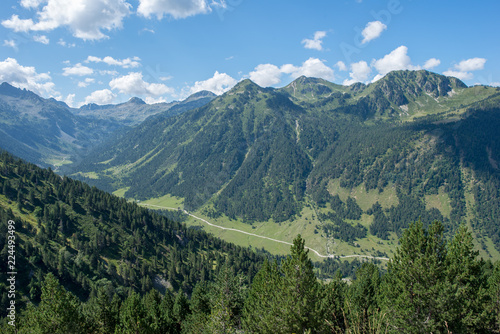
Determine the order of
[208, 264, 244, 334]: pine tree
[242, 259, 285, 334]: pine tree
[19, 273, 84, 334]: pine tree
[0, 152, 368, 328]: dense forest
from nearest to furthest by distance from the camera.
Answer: [242, 259, 285, 334]: pine tree < [19, 273, 84, 334]: pine tree < [208, 264, 244, 334]: pine tree < [0, 152, 368, 328]: dense forest

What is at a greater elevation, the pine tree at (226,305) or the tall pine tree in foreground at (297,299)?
the tall pine tree in foreground at (297,299)

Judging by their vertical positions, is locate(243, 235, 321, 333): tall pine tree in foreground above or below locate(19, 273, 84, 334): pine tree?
above

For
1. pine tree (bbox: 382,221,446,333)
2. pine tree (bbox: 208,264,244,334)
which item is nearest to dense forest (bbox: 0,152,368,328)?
pine tree (bbox: 208,264,244,334)

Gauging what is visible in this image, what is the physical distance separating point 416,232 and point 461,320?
10108mm

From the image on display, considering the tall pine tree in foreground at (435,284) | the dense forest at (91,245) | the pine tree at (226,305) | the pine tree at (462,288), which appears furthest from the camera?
the dense forest at (91,245)

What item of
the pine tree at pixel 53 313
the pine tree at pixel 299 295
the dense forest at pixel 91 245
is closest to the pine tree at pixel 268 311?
the pine tree at pixel 299 295

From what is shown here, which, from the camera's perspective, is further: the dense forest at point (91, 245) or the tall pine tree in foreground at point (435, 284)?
the dense forest at point (91, 245)

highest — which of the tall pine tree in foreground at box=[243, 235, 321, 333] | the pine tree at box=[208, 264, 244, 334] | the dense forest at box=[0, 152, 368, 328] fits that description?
the tall pine tree in foreground at box=[243, 235, 321, 333]

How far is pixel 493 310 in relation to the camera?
121ft

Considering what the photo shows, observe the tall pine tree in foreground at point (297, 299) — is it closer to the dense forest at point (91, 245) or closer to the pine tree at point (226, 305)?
the pine tree at point (226, 305)

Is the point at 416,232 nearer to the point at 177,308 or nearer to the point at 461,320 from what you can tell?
the point at 461,320

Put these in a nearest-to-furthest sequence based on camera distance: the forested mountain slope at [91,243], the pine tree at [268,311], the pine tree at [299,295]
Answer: the pine tree at [299,295] < the pine tree at [268,311] < the forested mountain slope at [91,243]

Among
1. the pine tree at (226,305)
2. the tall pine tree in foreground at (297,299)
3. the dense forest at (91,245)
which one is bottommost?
the dense forest at (91,245)

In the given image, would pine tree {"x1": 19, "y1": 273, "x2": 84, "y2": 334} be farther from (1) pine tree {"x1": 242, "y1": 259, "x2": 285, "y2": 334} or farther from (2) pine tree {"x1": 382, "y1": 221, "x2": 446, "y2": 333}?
(2) pine tree {"x1": 382, "y1": 221, "x2": 446, "y2": 333}
